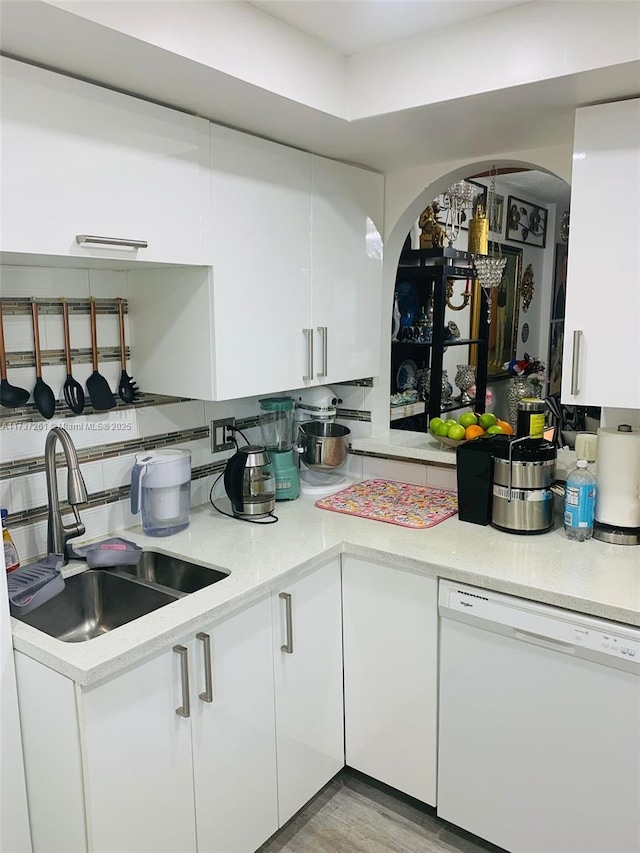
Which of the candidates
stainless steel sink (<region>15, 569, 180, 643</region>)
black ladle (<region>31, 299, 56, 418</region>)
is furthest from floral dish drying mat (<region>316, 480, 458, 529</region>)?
black ladle (<region>31, 299, 56, 418</region>)

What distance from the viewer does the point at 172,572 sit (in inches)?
74.1

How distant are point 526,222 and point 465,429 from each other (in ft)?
10.8

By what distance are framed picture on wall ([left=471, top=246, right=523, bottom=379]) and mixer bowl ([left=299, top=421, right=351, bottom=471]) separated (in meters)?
2.47

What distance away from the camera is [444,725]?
72.6 inches

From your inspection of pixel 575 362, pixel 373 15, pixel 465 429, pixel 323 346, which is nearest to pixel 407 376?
pixel 465 429

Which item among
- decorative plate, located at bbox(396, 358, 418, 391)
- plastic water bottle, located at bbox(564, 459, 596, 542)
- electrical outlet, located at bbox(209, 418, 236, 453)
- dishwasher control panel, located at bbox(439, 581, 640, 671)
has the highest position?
decorative plate, located at bbox(396, 358, 418, 391)

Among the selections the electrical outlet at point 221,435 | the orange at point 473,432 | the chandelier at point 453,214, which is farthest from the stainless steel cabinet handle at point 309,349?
the chandelier at point 453,214

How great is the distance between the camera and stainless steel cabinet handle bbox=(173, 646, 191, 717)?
1.48 m

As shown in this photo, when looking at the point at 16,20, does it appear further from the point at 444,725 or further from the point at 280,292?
the point at 444,725

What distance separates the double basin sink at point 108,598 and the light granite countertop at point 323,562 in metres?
0.06

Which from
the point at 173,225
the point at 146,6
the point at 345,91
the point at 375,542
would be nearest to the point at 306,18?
the point at 345,91

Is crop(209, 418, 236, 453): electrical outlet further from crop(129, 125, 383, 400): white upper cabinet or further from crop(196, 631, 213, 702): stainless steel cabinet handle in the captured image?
crop(196, 631, 213, 702): stainless steel cabinet handle

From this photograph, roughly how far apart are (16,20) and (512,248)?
165 inches

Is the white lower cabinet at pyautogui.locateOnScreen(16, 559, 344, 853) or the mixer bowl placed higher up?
the mixer bowl
